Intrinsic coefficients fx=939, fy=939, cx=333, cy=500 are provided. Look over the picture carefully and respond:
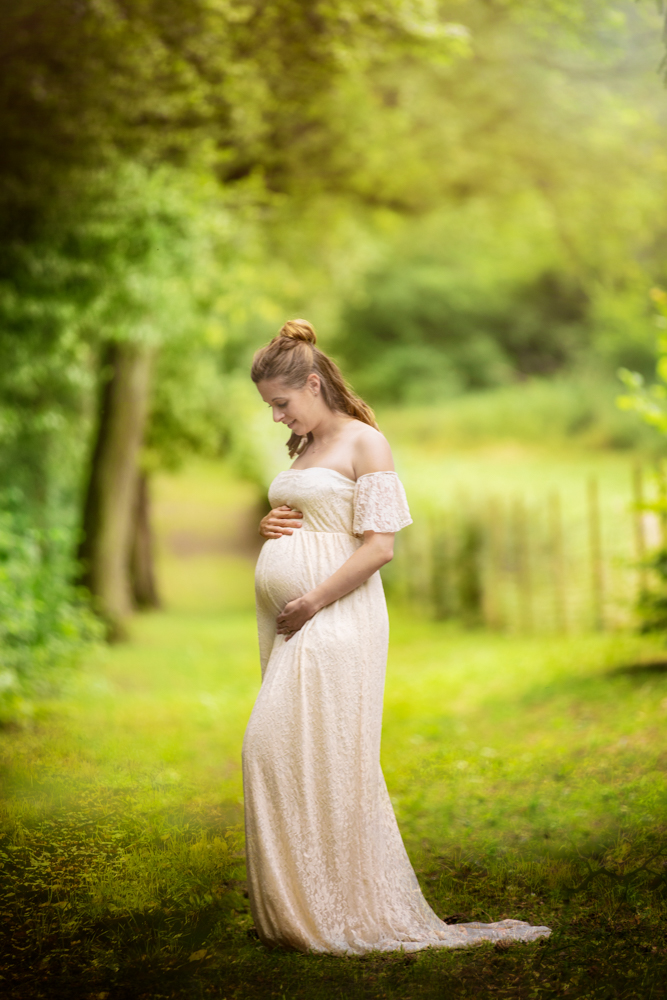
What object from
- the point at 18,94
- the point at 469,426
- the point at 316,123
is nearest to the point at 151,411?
the point at 316,123

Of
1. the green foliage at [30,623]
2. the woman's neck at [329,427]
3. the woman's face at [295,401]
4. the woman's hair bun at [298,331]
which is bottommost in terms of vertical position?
the green foliage at [30,623]

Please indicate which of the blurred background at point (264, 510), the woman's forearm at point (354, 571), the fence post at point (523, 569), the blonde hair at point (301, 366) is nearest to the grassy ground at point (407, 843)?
the blurred background at point (264, 510)

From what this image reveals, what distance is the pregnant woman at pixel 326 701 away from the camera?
346cm

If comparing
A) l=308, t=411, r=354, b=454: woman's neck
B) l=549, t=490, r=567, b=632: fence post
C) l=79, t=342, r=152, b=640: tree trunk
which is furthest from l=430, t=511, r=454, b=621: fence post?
l=308, t=411, r=354, b=454: woman's neck

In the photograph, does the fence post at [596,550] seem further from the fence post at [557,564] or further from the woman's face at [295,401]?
the woman's face at [295,401]

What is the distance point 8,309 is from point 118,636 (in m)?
4.88

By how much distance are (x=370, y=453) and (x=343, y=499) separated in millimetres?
205

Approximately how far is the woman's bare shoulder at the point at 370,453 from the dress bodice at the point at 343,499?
0.03m

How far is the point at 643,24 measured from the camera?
37.3 feet

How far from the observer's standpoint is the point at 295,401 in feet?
12.1

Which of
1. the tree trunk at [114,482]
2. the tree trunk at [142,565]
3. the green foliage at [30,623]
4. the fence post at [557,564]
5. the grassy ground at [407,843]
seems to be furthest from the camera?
the tree trunk at [142,565]

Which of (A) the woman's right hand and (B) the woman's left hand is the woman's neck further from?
(B) the woman's left hand

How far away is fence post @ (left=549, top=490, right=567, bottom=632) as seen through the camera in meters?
12.0

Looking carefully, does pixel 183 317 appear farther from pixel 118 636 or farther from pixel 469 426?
pixel 469 426
